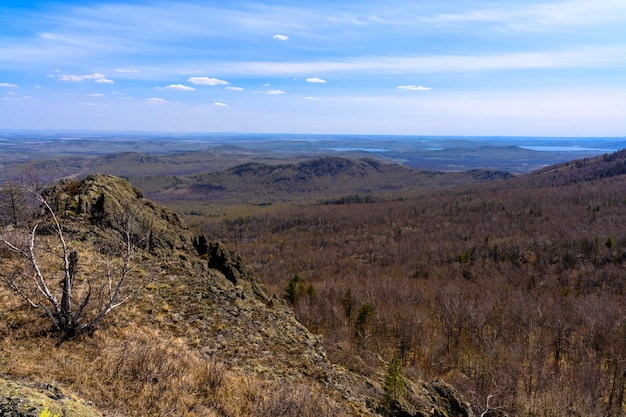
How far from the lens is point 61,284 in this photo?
49.4 ft

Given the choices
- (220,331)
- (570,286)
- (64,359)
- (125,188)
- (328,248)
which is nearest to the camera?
(64,359)

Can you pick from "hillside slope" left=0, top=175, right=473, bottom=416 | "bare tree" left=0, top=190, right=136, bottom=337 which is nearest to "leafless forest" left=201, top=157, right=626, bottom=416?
"hillside slope" left=0, top=175, right=473, bottom=416

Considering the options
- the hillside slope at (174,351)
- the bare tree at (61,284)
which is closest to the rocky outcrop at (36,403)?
the hillside slope at (174,351)

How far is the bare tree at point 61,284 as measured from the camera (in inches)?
440

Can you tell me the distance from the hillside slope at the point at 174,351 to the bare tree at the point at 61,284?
1.45 ft

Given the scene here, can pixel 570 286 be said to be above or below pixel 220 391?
below

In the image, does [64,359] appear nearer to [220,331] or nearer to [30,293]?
[30,293]

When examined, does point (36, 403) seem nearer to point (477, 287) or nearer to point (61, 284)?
point (61, 284)

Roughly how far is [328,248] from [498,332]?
72.6 metres

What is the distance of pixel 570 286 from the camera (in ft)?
238

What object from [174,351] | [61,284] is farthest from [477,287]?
[61,284]

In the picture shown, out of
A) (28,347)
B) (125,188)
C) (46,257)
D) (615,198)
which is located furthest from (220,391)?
(615,198)

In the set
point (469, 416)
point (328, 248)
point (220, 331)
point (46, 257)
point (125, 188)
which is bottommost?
point (328, 248)

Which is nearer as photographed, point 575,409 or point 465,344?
point 575,409
